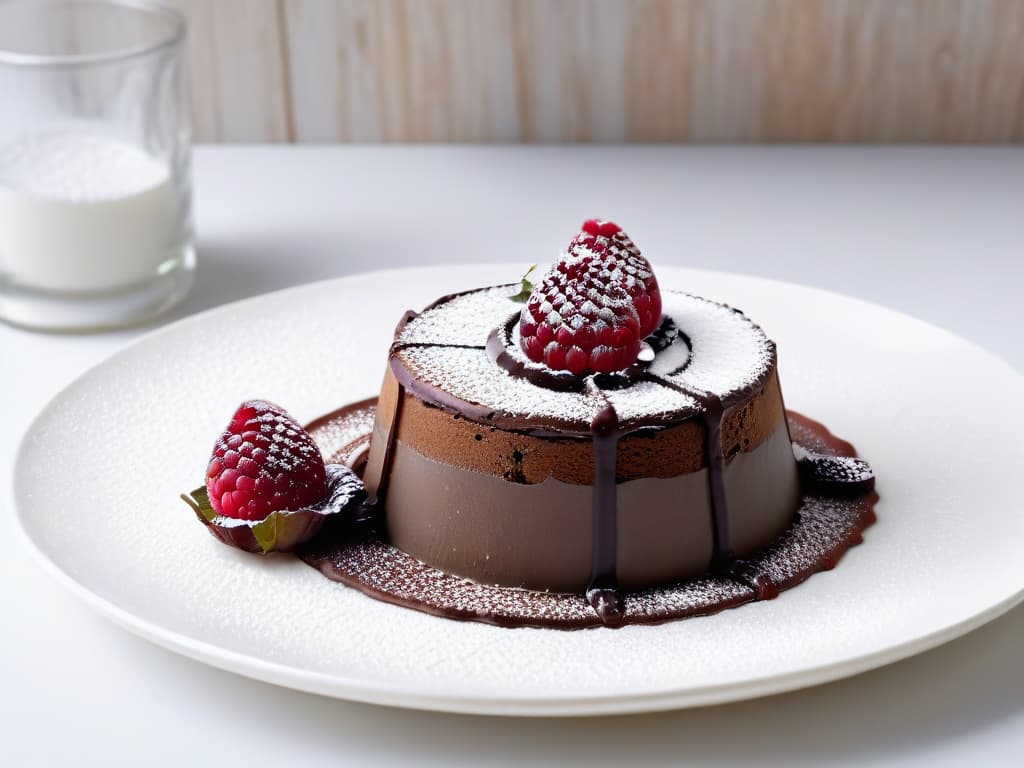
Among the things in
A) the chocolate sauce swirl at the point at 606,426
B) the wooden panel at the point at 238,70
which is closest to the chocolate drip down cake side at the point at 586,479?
the chocolate sauce swirl at the point at 606,426

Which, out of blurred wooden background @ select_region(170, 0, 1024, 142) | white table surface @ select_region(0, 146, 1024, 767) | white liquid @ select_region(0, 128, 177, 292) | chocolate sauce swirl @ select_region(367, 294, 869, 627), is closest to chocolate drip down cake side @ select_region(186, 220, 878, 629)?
chocolate sauce swirl @ select_region(367, 294, 869, 627)

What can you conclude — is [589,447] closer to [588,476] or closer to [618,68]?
[588,476]

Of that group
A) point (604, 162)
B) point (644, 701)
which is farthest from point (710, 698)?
point (604, 162)

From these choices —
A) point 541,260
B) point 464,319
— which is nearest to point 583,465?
point 464,319

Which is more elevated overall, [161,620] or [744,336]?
[744,336]

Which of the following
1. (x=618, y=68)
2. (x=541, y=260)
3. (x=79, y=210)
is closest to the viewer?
(x=79, y=210)

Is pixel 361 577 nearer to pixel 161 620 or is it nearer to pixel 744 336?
pixel 161 620

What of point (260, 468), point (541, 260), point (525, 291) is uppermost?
point (525, 291)
